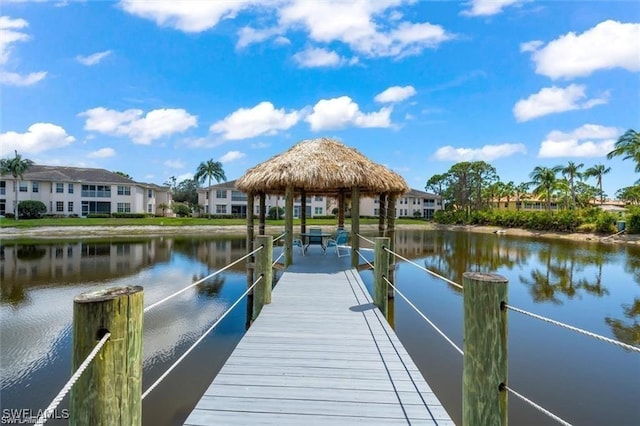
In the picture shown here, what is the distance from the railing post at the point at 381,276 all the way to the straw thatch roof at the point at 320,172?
12.6 ft

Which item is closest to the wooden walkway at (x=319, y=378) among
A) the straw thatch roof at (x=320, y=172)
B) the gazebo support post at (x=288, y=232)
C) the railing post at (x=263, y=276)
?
the railing post at (x=263, y=276)

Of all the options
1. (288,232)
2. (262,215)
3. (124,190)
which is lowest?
(288,232)

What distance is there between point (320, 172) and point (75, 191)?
44.2 meters

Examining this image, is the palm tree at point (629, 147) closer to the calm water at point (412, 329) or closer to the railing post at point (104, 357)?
the calm water at point (412, 329)

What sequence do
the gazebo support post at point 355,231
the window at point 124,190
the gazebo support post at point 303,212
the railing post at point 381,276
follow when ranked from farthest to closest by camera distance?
1. the window at point 124,190
2. the gazebo support post at point 303,212
3. the gazebo support post at point 355,231
4. the railing post at point 381,276

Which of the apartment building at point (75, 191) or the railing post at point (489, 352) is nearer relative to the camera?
the railing post at point (489, 352)

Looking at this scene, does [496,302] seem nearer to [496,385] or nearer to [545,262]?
[496,385]

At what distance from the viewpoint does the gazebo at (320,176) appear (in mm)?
10070

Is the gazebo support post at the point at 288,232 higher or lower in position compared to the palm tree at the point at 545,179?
lower

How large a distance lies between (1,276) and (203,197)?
139 ft

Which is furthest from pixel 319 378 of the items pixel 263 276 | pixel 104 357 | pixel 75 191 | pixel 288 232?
pixel 75 191

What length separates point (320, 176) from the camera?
33.2ft

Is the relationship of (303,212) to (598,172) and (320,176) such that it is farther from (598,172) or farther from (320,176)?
(598,172)

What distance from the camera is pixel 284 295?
6699 millimetres
